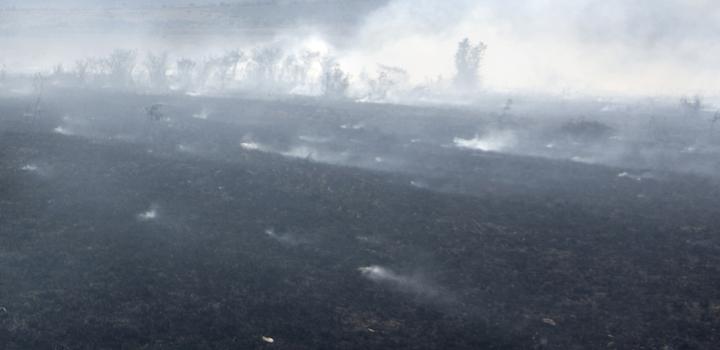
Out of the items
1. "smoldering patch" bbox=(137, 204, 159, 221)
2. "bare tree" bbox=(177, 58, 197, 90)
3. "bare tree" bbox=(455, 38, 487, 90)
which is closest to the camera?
"smoldering patch" bbox=(137, 204, 159, 221)

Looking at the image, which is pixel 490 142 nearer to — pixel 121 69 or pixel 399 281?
pixel 399 281

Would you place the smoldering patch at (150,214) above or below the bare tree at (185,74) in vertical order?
below

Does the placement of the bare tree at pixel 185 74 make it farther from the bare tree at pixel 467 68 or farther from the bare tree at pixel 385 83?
the bare tree at pixel 467 68

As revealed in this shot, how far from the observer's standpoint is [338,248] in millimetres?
27391

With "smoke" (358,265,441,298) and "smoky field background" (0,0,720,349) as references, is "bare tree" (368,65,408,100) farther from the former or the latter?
"smoke" (358,265,441,298)

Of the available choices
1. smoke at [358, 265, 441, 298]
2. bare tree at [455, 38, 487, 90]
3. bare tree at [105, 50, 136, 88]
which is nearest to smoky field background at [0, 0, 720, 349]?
smoke at [358, 265, 441, 298]

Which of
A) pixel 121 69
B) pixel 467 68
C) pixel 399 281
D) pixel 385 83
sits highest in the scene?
pixel 467 68

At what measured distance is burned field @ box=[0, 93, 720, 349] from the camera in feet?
64.9

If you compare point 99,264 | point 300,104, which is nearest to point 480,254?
point 99,264

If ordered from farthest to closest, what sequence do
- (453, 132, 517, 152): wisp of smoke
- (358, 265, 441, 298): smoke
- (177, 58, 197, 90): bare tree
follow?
(177, 58, 197, 90): bare tree → (453, 132, 517, 152): wisp of smoke → (358, 265, 441, 298): smoke

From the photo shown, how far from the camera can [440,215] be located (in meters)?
Result: 33.0

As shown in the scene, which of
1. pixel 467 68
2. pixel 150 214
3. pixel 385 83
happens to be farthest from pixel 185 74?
pixel 150 214

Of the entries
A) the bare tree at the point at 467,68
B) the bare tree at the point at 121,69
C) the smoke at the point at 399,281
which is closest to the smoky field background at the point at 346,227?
the smoke at the point at 399,281

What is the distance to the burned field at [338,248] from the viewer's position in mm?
19781
